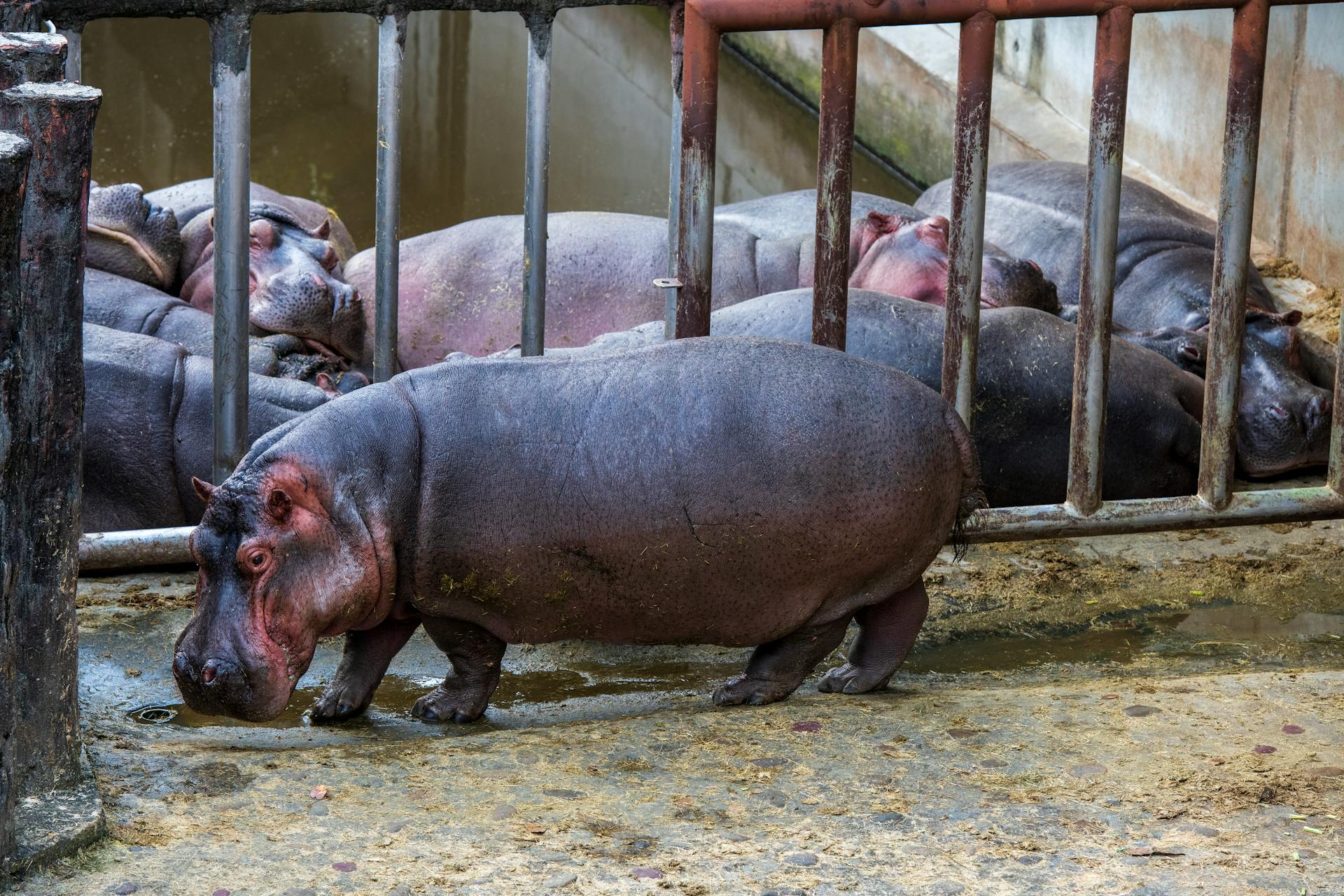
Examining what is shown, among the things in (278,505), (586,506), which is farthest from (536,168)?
(278,505)

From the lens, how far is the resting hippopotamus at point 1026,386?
483 cm

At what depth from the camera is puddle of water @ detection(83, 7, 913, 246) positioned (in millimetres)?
9469

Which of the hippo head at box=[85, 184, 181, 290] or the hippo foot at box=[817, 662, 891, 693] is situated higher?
the hippo head at box=[85, 184, 181, 290]

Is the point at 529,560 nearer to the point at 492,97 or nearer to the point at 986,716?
the point at 986,716

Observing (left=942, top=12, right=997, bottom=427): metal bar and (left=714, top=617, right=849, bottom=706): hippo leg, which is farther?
(left=942, top=12, right=997, bottom=427): metal bar

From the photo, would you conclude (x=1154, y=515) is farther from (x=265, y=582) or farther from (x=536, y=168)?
(x=265, y=582)

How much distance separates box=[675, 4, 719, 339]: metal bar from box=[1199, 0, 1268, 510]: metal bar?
114 centimetres

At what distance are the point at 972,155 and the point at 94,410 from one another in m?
2.27

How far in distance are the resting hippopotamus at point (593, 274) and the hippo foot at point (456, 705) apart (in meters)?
2.26

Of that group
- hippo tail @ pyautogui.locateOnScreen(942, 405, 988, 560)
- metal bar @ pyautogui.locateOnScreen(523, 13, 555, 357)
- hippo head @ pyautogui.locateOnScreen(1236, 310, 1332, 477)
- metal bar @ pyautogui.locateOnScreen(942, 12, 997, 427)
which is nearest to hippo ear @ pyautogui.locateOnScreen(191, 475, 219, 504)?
metal bar @ pyautogui.locateOnScreen(523, 13, 555, 357)

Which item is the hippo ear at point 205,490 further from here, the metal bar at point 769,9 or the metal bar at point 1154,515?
the metal bar at point 1154,515

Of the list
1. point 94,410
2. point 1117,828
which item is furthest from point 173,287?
point 1117,828

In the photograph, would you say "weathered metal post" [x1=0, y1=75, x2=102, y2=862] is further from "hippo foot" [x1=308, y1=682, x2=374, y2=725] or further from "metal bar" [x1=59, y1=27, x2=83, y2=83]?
"metal bar" [x1=59, y1=27, x2=83, y2=83]

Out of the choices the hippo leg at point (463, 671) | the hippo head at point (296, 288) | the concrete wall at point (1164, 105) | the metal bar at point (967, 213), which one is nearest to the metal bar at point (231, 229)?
the hippo leg at point (463, 671)
